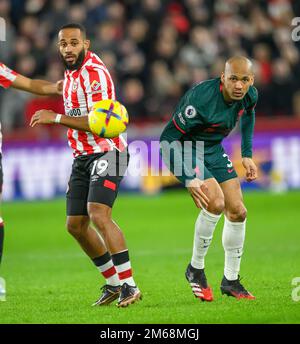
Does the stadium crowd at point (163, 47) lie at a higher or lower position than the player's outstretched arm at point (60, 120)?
higher

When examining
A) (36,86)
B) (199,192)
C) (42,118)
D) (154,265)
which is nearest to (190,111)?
(199,192)

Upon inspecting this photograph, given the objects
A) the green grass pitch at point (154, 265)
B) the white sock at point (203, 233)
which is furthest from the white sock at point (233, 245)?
the green grass pitch at point (154, 265)

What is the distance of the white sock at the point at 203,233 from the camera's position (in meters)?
8.23

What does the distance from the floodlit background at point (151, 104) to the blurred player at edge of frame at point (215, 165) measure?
432cm

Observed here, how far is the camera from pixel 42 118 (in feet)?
26.0

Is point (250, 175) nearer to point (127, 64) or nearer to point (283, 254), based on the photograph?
point (283, 254)

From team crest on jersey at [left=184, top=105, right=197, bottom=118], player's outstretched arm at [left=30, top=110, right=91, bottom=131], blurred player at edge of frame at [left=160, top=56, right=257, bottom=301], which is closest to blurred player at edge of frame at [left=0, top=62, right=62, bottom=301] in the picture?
player's outstretched arm at [left=30, top=110, right=91, bottom=131]

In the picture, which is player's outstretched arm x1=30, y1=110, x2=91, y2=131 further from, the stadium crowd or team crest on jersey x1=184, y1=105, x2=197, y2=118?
the stadium crowd

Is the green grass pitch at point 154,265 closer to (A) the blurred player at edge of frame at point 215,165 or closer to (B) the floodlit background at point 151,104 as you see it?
(B) the floodlit background at point 151,104

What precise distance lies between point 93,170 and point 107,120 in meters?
0.61

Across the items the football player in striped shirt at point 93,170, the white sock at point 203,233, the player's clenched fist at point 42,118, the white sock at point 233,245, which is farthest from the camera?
the white sock at point 233,245

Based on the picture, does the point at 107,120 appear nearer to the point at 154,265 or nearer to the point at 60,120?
the point at 60,120

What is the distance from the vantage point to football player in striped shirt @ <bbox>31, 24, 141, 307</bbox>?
8133mm

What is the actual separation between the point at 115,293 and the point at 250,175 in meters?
1.68
